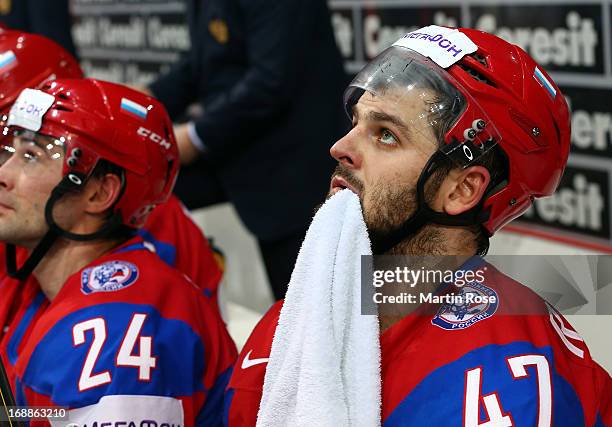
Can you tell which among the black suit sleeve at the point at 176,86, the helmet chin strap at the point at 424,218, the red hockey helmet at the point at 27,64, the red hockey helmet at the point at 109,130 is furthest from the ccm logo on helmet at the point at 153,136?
the black suit sleeve at the point at 176,86

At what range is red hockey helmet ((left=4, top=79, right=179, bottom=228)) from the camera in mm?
2094

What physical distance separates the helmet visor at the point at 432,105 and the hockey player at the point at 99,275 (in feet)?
2.03

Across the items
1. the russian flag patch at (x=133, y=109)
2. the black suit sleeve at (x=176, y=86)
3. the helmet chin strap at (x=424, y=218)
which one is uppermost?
the helmet chin strap at (x=424, y=218)

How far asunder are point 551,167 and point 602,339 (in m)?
0.32

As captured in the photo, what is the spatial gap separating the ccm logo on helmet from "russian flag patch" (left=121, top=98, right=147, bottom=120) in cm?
3

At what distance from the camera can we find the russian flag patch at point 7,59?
2.57m

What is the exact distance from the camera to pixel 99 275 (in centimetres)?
200

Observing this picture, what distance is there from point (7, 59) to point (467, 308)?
5.02ft

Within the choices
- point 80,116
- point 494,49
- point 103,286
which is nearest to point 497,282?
point 494,49

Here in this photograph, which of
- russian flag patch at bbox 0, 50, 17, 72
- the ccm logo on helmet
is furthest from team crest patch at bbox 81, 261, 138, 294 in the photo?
russian flag patch at bbox 0, 50, 17, 72

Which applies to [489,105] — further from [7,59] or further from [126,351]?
[7,59]

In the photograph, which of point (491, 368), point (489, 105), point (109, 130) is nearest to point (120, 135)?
point (109, 130)

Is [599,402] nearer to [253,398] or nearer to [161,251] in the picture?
[253,398]

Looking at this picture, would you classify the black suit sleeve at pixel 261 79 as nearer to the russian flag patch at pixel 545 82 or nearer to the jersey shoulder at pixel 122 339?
the jersey shoulder at pixel 122 339
